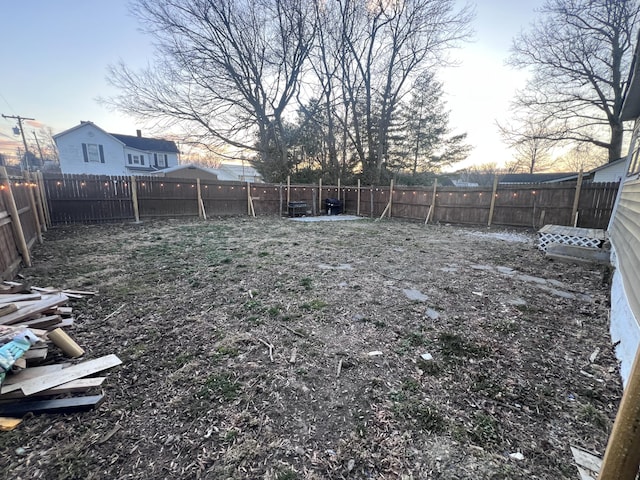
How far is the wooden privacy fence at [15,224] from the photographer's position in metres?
3.61

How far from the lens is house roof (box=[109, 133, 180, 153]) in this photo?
2211 cm

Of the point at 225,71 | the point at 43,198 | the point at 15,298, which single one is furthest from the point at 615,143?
the point at 43,198

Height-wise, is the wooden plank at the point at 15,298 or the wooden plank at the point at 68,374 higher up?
the wooden plank at the point at 15,298

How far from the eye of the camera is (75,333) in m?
2.43

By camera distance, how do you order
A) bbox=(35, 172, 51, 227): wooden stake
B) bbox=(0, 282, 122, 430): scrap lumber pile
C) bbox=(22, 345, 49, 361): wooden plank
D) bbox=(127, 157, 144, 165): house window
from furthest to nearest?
bbox=(127, 157, 144, 165): house window < bbox=(35, 172, 51, 227): wooden stake < bbox=(22, 345, 49, 361): wooden plank < bbox=(0, 282, 122, 430): scrap lumber pile

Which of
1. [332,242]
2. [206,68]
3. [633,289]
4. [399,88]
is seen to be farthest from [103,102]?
[633,289]

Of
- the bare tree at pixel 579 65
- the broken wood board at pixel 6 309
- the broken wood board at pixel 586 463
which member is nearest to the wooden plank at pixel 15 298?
the broken wood board at pixel 6 309

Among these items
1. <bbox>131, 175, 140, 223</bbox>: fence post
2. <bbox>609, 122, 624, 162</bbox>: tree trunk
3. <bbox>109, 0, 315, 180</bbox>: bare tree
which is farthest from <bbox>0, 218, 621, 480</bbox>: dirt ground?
<bbox>609, 122, 624, 162</bbox>: tree trunk

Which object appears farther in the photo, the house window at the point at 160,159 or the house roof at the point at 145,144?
the house window at the point at 160,159

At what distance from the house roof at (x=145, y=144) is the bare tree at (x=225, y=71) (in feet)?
Answer: 32.8

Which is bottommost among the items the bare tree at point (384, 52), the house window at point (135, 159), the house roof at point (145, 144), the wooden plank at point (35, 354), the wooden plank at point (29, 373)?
the wooden plank at point (29, 373)

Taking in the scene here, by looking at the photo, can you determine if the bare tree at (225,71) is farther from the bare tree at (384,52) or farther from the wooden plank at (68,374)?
the wooden plank at (68,374)

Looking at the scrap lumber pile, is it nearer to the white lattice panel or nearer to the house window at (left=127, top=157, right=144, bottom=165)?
the white lattice panel

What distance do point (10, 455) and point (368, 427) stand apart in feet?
6.13
